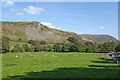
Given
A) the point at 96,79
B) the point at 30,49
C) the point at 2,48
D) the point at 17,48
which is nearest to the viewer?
the point at 96,79

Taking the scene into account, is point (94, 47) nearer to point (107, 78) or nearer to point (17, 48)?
point (17, 48)

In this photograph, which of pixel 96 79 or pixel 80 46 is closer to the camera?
pixel 96 79

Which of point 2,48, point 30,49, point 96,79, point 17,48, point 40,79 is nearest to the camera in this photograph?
point 96,79

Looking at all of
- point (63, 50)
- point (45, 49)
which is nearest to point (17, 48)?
point (45, 49)

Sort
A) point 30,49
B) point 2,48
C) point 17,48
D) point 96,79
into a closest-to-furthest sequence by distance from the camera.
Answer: point 96,79
point 2,48
point 17,48
point 30,49

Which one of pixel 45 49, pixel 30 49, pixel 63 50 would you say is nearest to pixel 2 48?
pixel 30 49

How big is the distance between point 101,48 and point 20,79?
76910 mm

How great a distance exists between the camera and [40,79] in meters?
12.1

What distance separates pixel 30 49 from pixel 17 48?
882 centimetres

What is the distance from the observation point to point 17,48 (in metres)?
82.8

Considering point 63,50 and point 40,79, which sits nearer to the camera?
point 40,79

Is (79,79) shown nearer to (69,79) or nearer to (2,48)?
(69,79)

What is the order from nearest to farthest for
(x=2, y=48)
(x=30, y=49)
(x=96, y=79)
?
(x=96, y=79) → (x=2, y=48) → (x=30, y=49)

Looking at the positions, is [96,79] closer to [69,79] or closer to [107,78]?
[107,78]
